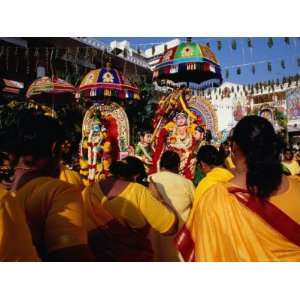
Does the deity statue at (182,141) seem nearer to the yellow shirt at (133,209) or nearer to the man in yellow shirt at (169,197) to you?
the man in yellow shirt at (169,197)

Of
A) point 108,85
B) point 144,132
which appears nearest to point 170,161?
point 108,85

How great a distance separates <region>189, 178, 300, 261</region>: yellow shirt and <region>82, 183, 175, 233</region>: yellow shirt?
27.0 inches

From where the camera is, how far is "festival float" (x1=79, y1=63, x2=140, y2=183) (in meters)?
5.58

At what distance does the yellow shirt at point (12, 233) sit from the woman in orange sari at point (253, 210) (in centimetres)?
85

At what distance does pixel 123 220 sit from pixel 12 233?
4.34 ft

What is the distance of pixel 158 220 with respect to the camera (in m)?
2.48

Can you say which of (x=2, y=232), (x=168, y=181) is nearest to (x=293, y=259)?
(x=2, y=232)

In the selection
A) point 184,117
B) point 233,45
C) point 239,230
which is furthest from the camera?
point 184,117

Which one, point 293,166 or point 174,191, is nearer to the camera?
point 174,191

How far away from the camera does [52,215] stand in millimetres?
1570

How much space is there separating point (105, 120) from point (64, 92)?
2.80ft

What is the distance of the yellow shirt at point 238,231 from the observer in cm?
167

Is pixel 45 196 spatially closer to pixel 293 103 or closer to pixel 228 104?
pixel 293 103

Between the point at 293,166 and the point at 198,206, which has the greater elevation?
the point at 198,206
